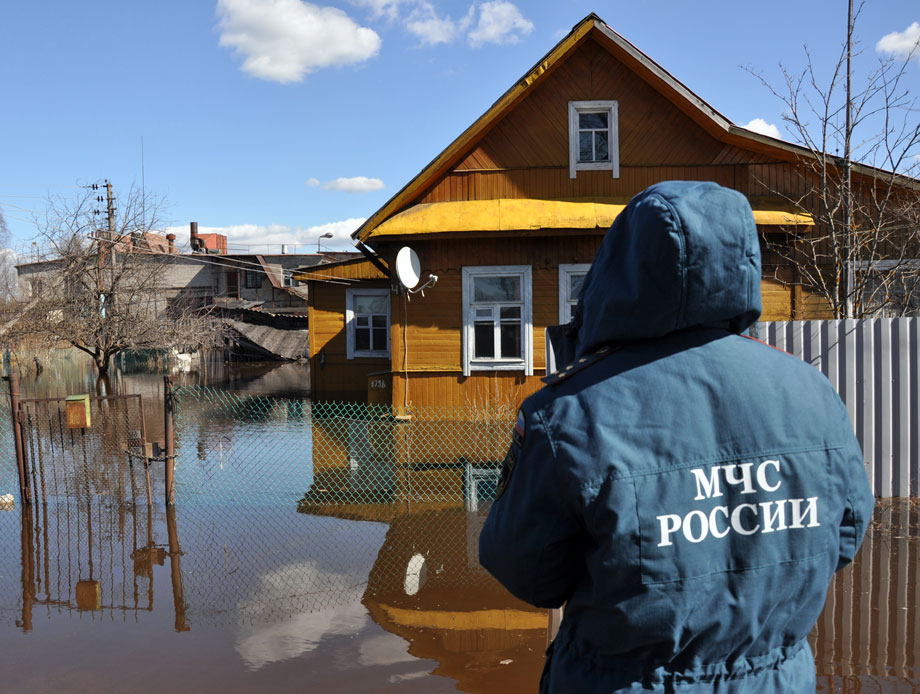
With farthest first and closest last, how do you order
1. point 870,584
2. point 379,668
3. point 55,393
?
point 55,393
point 870,584
point 379,668

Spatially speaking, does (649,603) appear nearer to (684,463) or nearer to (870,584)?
(684,463)

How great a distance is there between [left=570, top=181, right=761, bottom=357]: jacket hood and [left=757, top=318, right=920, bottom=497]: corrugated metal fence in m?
5.48

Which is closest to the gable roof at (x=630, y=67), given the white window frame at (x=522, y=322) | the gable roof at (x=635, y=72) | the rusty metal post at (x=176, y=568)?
the gable roof at (x=635, y=72)

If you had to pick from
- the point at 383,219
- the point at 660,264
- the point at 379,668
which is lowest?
the point at 379,668

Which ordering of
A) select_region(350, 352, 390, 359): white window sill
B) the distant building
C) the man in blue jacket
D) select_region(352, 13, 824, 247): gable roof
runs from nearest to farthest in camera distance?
the man in blue jacket < select_region(352, 13, 824, 247): gable roof < select_region(350, 352, 390, 359): white window sill < the distant building

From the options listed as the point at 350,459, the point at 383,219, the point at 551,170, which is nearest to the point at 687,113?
the point at 551,170

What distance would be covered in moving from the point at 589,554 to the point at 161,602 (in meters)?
4.51

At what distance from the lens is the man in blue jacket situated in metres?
1.48

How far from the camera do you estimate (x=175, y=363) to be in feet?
100

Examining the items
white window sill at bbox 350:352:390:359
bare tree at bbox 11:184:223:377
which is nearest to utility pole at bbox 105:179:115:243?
bare tree at bbox 11:184:223:377

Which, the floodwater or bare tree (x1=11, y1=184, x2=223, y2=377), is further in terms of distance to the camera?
bare tree (x1=11, y1=184, x2=223, y2=377)

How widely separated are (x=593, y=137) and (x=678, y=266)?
11.1 m

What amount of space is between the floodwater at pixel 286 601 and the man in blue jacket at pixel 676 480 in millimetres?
2539

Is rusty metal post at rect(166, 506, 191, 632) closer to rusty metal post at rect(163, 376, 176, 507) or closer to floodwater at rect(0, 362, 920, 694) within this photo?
floodwater at rect(0, 362, 920, 694)
